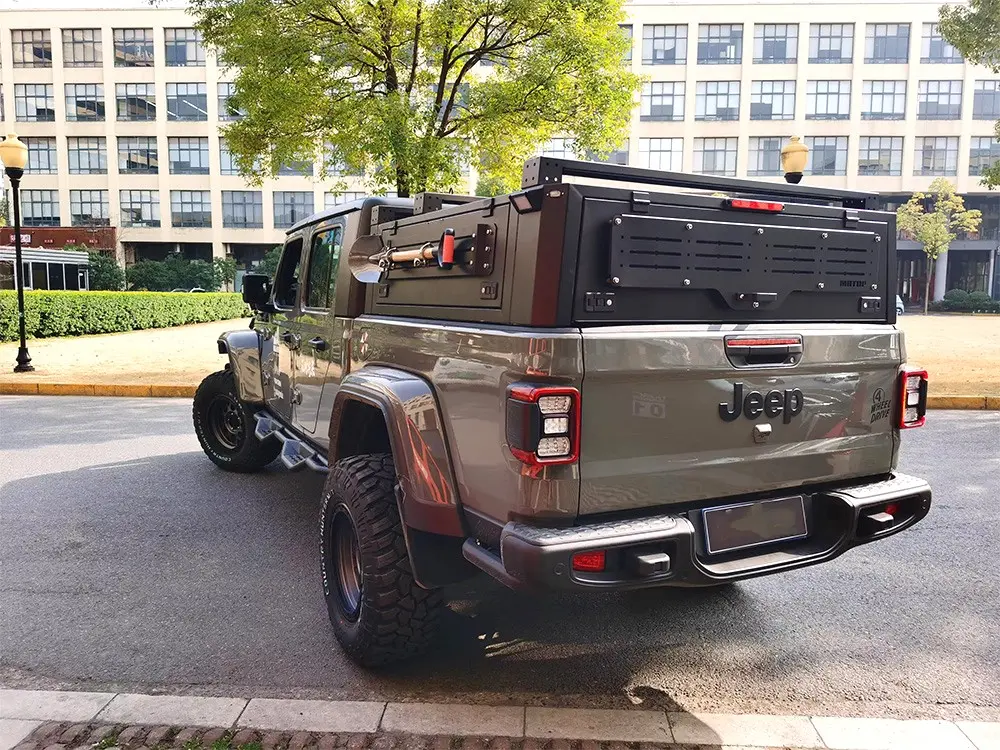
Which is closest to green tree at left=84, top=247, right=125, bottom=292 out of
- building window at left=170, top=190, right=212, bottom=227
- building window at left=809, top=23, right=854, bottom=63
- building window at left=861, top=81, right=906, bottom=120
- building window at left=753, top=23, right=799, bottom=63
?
building window at left=170, top=190, right=212, bottom=227

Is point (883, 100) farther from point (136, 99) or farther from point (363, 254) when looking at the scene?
point (363, 254)

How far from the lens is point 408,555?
312 cm

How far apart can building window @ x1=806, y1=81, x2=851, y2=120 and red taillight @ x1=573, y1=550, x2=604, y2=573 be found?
57.6 m

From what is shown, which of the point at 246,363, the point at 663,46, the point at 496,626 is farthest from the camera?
the point at 663,46

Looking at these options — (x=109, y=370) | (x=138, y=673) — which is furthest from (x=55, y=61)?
(x=138, y=673)

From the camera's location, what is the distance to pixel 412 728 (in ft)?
9.24

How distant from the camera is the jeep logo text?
287cm

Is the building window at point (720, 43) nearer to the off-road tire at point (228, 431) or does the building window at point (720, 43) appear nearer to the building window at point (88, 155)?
the building window at point (88, 155)

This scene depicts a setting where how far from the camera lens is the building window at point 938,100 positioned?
51.8 meters

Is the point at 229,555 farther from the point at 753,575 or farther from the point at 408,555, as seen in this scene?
the point at 753,575

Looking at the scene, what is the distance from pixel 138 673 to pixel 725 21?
58.4 meters

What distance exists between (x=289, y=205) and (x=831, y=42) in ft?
130

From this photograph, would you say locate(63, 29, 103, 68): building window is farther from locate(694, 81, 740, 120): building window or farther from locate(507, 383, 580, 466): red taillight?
locate(507, 383, 580, 466): red taillight

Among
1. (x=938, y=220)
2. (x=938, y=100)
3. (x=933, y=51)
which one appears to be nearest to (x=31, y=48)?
(x=933, y=51)
